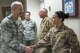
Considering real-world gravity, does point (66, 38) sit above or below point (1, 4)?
below

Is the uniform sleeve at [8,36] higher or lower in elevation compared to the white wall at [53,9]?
lower

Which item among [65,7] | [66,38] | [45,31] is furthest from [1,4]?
[66,38]

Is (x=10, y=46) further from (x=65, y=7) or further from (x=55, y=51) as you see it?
(x=65, y=7)

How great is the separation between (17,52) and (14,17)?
0.53 meters

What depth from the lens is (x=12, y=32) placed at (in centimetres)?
321

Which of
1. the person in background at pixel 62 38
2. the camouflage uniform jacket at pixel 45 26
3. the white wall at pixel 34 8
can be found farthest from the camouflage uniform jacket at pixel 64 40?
the white wall at pixel 34 8

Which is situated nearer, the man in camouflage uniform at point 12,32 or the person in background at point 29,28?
the man in camouflage uniform at point 12,32

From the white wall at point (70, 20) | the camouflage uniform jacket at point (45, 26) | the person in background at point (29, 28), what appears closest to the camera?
the white wall at point (70, 20)

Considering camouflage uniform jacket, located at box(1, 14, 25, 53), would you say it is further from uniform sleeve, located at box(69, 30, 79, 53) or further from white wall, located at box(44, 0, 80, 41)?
white wall, located at box(44, 0, 80, 41)

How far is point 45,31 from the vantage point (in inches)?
192

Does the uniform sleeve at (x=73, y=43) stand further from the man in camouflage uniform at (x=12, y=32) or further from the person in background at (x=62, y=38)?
the man in camouflage uniform at (x=12, y=32)

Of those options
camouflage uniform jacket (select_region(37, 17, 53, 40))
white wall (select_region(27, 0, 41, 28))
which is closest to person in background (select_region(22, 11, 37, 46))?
white wall (select_region(27, 0, 41, 28))

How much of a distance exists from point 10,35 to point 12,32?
64 millimetres

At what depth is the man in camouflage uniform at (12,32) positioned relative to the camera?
316cm
